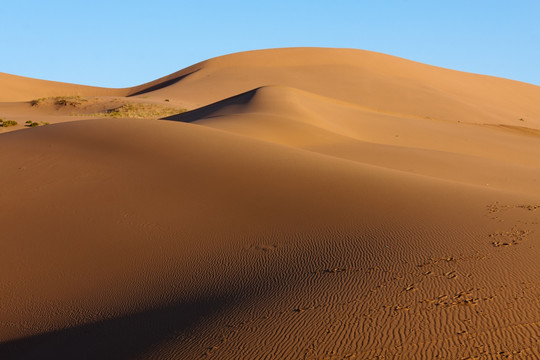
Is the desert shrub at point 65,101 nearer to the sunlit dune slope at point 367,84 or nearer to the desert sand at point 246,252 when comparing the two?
the sunlit dune slope at point 367,84

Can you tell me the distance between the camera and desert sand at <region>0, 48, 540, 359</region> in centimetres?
520

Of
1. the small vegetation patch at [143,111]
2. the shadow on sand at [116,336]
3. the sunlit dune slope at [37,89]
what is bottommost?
the shadow on sand at [116,336]

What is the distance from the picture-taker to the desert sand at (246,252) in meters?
5.20

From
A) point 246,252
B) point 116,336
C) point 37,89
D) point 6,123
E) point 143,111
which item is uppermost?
point 37,89

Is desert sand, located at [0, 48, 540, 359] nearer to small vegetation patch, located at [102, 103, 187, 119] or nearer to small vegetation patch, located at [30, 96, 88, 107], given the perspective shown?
small vegetation patch, located at [102, 103, 187, 119]

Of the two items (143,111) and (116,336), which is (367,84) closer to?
(143,111)

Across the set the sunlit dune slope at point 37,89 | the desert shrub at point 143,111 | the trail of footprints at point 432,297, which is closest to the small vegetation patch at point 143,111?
the desert shrub at point 143,111

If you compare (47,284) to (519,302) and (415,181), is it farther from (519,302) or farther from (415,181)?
(415,181)

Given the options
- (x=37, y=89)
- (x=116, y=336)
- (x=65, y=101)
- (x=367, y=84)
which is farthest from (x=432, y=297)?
(x=37, y=89)

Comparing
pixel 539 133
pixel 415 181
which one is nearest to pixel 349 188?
pixel 415 181

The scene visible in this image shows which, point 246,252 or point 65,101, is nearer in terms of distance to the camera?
point 246,252

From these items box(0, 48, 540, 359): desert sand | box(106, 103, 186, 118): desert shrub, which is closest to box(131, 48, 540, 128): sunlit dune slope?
box(106, 103, 186, 118): desert shrub

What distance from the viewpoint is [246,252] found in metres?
7.64

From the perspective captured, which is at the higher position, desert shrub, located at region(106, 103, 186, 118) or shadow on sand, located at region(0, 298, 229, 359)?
desert shrub, located at region(106, 103, 186, 118)
